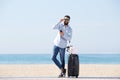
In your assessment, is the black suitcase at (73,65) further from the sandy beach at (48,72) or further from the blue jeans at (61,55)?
the sandy beach at (48,72)

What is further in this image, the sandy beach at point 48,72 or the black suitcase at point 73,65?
the sandy beach at point 48,72

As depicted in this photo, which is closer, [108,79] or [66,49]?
[108,79]

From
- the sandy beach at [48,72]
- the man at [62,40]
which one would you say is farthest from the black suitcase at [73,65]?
the sandy beach at [48,72]

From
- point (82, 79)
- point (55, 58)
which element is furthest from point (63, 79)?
point (55, 58)

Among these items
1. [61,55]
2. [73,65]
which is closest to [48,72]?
[61,55]

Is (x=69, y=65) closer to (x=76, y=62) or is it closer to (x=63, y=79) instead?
(x=76, y=62)

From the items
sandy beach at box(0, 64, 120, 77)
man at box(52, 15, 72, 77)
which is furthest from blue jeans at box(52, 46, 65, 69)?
sandy beach at box(0, 64, 120, 77)

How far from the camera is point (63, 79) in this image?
520 inches

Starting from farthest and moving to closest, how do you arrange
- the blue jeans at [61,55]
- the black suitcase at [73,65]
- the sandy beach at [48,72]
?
1. the sandy beach at [48,72]
2. the blue jeans at [61,55]
3. the black suitcase at [73,65]

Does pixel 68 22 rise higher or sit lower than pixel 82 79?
higher

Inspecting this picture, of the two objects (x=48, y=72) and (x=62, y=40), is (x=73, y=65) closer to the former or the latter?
(x=62, y=40)

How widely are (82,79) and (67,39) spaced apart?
59.2 inches

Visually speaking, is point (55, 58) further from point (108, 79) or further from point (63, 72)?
point (108, 79)

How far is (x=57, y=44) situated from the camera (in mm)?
14383
